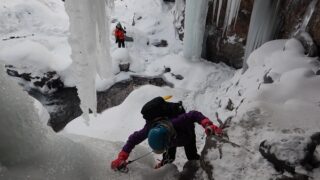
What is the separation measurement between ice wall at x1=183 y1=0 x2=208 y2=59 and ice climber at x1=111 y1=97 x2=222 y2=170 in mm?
5950

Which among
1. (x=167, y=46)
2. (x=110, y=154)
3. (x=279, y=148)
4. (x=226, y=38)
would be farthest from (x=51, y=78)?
(x=279, y=148)

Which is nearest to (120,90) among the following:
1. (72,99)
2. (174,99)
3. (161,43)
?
(72,99)

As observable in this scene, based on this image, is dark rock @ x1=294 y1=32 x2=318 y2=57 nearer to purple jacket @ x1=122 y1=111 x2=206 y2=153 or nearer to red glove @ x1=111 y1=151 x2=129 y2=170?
purple jacket @ x1=122 y1=111 x2=206 y2=153

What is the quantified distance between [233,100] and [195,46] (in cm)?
406

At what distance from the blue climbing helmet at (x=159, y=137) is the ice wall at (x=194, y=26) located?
6379mm

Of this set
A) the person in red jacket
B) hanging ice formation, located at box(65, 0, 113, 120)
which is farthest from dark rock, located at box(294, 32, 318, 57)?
the person in red jacket

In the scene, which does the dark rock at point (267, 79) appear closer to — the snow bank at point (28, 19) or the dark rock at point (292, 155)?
the dark rock at point (292, 155)

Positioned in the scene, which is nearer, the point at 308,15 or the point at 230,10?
the point at 308,15

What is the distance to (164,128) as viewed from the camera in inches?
116

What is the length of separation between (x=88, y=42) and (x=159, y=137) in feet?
6.32

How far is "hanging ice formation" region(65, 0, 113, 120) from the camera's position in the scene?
3967 mm

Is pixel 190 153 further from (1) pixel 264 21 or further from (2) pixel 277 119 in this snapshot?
(1) pixel 264 21

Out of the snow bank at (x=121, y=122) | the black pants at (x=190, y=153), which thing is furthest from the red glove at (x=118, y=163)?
the snow bank at (x=121, y=122)

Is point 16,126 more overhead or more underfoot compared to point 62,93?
more overhead
